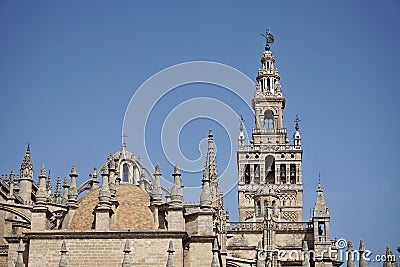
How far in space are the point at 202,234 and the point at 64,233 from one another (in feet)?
18.5

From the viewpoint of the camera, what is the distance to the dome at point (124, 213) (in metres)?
30.1

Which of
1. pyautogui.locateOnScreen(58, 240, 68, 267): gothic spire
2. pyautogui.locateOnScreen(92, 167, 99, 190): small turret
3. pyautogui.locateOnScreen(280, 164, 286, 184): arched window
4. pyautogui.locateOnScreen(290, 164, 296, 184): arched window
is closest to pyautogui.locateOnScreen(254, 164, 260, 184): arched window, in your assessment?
pyautogui.locateOnScreen(280, 164, 286, 184): arched window

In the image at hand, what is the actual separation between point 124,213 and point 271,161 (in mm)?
38468

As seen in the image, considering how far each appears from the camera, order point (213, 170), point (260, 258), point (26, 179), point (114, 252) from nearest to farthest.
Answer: point (114, 252)
point (260, 258)
point (213, 170)
point (26, 179)

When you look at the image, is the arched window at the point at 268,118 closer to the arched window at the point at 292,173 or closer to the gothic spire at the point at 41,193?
the arched window at the point at 292,173

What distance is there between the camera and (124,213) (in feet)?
100

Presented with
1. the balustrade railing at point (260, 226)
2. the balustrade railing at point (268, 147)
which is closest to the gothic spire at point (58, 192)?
the balustrade railing at point (260, 226)

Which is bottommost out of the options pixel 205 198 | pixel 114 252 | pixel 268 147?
pixel 114 252

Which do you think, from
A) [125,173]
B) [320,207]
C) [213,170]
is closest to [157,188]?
[213,170]

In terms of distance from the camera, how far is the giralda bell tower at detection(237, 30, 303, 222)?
6588 centimetres

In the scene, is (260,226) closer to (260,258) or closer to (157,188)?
(260,258)

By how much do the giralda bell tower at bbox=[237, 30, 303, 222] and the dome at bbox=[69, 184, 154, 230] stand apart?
33517 mm

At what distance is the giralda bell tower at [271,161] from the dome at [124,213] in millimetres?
33517

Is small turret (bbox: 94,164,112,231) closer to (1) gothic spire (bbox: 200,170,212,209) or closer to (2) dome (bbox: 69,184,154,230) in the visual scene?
(2) dome (bbox: 69,184,154,230)
